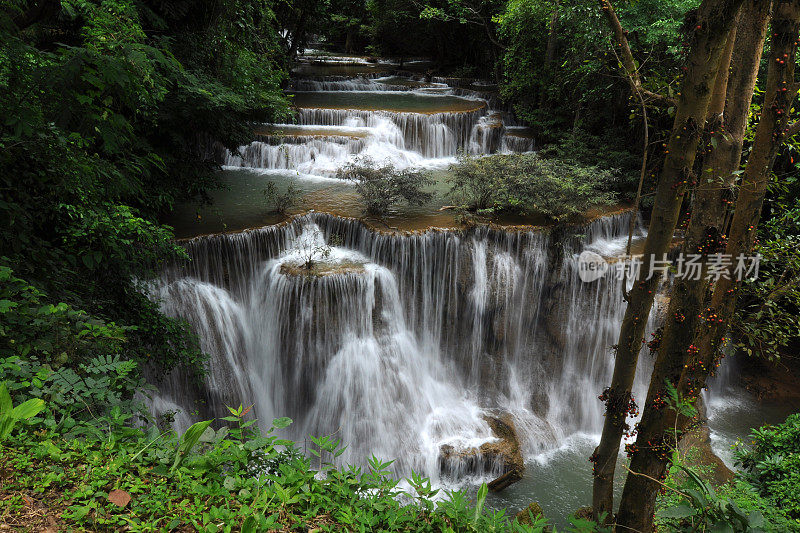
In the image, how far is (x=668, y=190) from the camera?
10.9 feet

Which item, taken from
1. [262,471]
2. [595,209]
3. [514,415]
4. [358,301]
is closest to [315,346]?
[358,301]

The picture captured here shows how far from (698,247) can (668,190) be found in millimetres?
560

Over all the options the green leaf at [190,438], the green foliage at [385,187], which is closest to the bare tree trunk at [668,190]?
the green leaf at [190,438]

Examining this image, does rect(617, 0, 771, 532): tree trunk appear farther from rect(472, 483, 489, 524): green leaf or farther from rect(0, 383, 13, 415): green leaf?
rect(0, 383, 13, 415): green leaf

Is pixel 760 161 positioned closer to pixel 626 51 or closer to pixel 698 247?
pixel 698 247

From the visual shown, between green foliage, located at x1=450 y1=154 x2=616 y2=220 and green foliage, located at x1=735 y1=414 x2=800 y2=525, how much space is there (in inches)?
167

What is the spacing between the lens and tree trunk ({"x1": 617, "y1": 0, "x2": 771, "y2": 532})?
3.35 metres

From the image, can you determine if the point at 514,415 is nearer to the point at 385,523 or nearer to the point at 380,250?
the point at 380,250

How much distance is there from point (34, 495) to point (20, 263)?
2283mm

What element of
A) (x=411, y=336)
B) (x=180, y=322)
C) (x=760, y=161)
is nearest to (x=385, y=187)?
(x=411, y=336)

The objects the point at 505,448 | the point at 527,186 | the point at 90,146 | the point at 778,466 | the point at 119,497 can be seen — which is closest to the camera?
the point at 119,497

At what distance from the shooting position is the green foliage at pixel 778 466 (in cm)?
512

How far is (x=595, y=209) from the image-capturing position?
32.7 feet

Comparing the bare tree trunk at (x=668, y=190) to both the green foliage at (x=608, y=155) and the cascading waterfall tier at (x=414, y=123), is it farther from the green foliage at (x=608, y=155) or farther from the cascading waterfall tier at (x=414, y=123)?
the cascading waterfall tier at (x=414, y=123)
